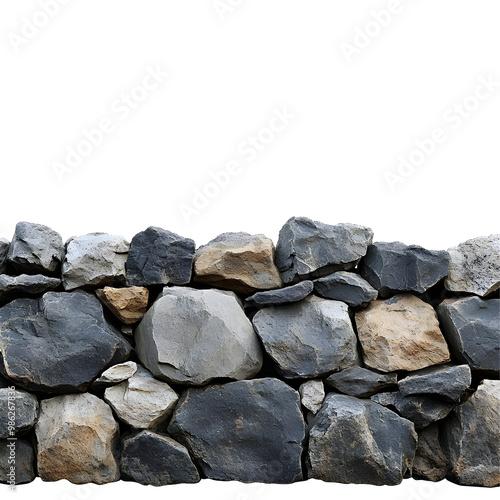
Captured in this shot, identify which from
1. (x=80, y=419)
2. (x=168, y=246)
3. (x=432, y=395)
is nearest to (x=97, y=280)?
(x=168, y=246)

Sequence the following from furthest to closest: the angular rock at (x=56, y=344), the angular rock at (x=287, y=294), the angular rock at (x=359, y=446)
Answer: the angular rock at (x=287, y=294)
the angular rock at (x=56, y=344)
the angular rock at (x=359, y=446)

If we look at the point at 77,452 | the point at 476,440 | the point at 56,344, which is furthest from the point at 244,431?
the point at 476,440

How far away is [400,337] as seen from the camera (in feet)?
10.9

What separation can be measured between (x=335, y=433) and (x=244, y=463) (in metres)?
0.52

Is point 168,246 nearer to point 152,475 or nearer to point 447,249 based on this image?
point 152,475

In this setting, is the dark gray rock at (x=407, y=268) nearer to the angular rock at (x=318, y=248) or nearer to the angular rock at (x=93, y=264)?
the angular rock at (x=318, y=248)

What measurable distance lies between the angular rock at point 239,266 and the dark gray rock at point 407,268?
1.97 feet

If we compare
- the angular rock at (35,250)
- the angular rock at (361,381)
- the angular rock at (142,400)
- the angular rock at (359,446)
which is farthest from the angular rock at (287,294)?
the angular rock at (35,250)

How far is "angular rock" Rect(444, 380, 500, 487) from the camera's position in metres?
3.12

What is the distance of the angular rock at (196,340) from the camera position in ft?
10.5

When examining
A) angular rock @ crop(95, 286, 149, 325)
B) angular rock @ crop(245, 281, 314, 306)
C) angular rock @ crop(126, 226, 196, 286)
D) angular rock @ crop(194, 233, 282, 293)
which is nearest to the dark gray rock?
angular rock @ crop(245, 281, 314, 306)

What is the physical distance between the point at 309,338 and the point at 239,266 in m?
0.58

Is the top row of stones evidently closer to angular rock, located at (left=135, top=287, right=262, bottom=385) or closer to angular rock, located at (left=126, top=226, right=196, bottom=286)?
angular rock, located at (left=126, top=226, right=196, bottom=286)

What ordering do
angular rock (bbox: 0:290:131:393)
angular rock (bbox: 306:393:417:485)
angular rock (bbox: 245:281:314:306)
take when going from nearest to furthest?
1. angular rock (bbox: 306:393:417:485)
2. angular rock (bbox: 0:290:131:393)
3. angular rock (bbox: 245:281:314:306)
